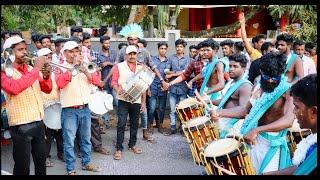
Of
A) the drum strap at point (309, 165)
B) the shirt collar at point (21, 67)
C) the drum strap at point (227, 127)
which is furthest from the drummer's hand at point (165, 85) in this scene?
the drum strap at point (309, 165)

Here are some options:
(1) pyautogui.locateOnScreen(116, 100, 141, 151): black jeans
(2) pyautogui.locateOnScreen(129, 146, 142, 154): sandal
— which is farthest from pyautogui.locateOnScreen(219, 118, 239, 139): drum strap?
(1) pyautogui.locateOnScreen(116, 100, 141, 151): black jeans

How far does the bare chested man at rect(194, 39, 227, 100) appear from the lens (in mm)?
4730

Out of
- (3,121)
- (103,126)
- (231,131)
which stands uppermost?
(3,121)

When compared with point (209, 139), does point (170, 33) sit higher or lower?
higher

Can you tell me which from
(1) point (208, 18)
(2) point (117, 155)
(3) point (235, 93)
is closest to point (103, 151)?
(2) point (117, 155)

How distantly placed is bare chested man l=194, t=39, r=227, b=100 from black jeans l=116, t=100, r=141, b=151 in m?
0.79

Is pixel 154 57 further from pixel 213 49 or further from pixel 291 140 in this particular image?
pixel 291 140

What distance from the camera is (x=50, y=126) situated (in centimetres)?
382

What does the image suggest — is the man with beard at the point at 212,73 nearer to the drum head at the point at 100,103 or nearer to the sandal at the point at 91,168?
the drum head at the point at 100,103

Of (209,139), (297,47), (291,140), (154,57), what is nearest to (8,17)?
(209,139)

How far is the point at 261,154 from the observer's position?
3.16 meters

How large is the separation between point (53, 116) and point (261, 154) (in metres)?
1.82

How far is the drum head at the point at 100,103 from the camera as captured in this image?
4.15 m

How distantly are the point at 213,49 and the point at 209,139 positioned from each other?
1555 mm
